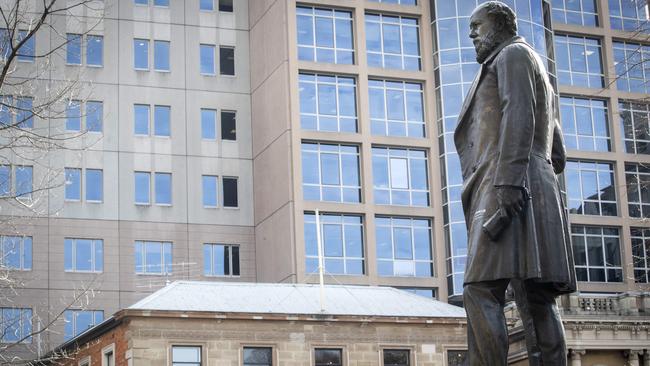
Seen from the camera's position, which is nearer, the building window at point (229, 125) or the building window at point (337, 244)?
the building window at point (337, 244)

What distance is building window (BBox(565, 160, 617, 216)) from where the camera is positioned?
83.2m

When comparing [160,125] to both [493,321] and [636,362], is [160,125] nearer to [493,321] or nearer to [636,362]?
[636,362]

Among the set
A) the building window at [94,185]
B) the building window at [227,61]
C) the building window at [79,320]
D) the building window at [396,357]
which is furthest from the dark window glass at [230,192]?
the building window at [396,357]

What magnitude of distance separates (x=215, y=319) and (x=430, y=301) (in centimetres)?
1248

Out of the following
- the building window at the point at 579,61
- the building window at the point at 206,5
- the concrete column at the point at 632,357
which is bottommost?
the concrete column at the point at 632,357

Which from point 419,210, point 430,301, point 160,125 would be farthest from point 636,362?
point 160,125

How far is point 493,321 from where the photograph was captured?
39.0ft

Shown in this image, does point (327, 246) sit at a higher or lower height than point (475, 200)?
higher

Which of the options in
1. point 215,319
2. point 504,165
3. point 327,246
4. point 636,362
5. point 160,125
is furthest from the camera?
point 160,125

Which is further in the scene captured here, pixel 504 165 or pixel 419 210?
pixel 419 210

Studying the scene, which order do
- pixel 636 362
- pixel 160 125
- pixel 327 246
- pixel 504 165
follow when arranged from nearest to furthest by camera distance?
pixel 504 165, pixel 636 362, pixel 327 246, pixel 160 125

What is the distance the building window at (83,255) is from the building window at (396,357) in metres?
23.1

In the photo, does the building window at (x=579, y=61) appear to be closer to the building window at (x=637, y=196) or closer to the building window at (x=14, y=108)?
the building window at (x=637, y=196)

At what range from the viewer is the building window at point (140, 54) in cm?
8394
